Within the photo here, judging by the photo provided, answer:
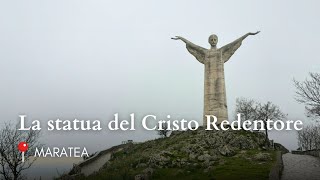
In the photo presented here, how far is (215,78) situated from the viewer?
120 feet

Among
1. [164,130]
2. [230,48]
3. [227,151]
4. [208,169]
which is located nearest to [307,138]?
[164,130]

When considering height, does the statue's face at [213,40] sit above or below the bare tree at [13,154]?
above

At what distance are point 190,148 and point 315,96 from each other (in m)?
10.0

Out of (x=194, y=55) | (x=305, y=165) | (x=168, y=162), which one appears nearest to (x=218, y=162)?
(x=168, y=162)

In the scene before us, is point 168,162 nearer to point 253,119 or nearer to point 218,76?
point 218,76

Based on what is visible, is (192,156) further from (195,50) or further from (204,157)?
(195,50)

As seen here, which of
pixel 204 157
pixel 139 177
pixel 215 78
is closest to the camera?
pixel 139 177

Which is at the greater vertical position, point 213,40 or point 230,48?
point 213,40

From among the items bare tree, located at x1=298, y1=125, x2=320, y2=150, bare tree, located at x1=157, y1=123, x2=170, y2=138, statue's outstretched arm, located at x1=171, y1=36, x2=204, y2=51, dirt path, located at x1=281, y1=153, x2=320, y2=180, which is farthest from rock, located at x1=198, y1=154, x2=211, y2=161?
bare tree, located at x1=298, y1=125, x2=320, y2=150

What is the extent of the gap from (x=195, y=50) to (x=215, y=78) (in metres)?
4.15

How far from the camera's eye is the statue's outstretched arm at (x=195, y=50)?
38.2 metres

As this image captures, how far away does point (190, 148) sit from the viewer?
95.1 feet

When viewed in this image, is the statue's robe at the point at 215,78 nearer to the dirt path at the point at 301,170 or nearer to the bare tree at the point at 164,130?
the dirt path at the point at 301,170

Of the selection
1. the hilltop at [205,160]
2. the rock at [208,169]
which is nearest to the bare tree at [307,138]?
the hilltop at [205,160]
